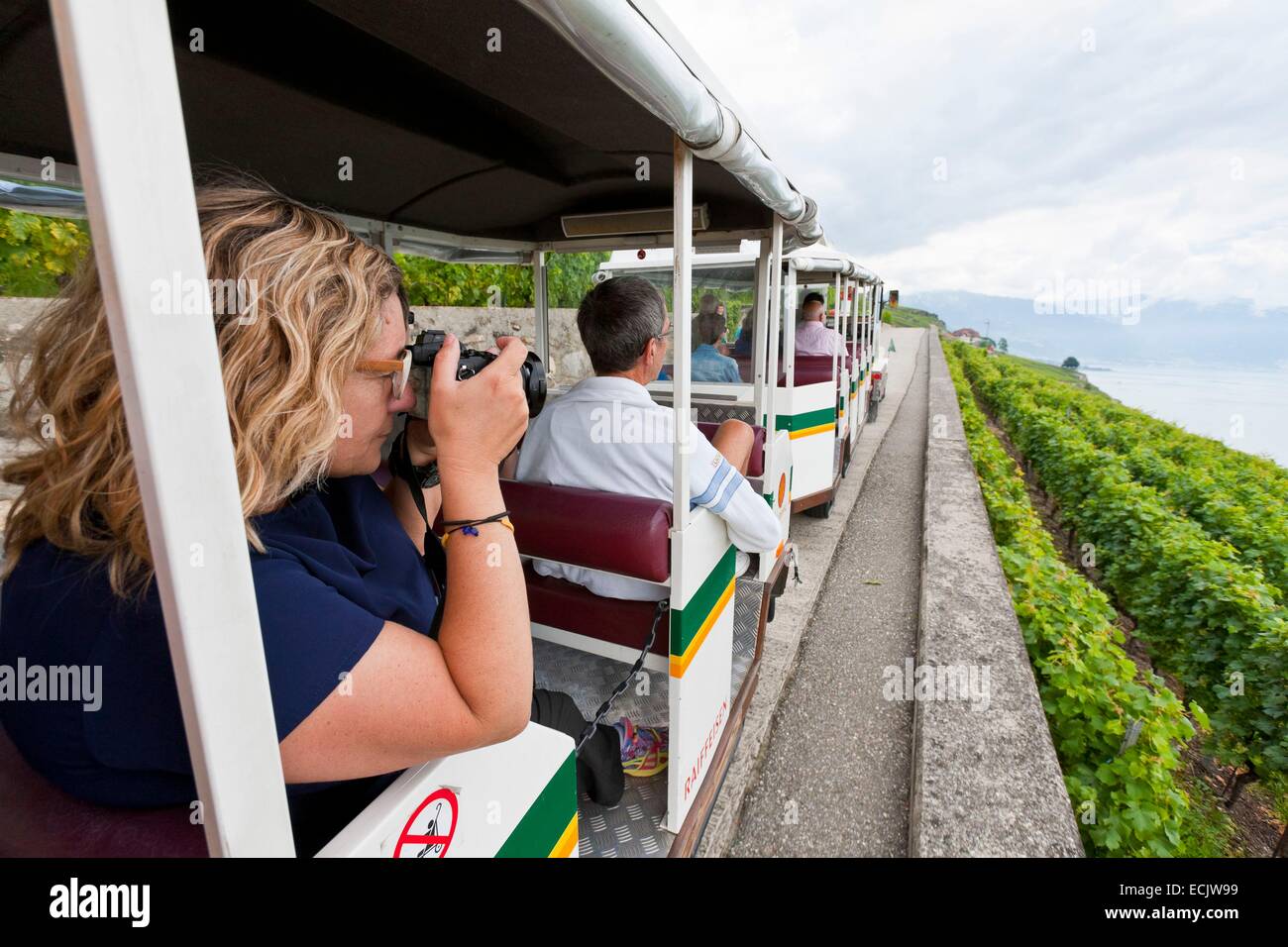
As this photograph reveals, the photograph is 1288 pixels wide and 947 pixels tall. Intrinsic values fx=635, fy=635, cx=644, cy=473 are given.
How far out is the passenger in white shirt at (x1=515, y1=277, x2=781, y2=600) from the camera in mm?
2277

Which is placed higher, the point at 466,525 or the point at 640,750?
the point at 466,525

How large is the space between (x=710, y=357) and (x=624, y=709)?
3.53 metres

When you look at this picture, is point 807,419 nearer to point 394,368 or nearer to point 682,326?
point 682,326

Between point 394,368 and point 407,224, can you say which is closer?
point 394,368

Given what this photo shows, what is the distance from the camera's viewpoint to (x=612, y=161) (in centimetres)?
254

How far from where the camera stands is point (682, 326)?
1894mm

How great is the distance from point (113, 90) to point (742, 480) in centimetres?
200

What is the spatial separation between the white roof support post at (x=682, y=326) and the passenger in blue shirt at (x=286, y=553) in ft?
2.88

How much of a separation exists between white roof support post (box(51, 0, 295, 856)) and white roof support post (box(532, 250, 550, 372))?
3.47 m

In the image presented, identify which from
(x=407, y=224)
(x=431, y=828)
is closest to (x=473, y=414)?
(x=431, y=828)

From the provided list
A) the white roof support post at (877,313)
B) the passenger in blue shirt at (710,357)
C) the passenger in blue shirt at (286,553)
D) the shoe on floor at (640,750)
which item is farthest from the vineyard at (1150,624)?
the white roof support post at (877,313)
